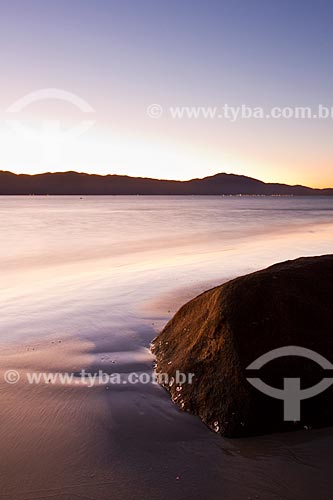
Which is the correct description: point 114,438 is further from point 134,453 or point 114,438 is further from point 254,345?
point 254,345

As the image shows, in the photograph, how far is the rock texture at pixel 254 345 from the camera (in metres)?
4.50

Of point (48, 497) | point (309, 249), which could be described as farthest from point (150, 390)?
point (309, 249)

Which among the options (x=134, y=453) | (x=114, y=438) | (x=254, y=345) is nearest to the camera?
(x=134, y=453)

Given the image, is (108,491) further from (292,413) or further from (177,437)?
(292,413)

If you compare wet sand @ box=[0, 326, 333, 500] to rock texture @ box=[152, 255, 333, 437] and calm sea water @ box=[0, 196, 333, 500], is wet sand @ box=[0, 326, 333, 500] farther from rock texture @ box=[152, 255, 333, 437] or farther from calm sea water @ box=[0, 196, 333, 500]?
rock texture @ box=[152, 255, 333, 437]

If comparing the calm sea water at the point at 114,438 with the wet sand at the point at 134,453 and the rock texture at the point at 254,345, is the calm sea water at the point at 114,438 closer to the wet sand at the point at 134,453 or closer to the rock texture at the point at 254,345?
the wet sand at the point at 134,453

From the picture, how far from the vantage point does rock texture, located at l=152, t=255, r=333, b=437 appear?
4500mm

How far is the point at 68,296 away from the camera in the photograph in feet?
36.6

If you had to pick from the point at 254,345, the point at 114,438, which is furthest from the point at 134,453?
the point at 254,345

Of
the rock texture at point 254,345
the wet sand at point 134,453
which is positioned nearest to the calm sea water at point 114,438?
the wet sand at point 134,453

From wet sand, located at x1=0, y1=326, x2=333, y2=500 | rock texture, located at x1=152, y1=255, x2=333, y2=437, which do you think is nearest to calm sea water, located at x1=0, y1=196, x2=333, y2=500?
wet sand, located at x1=0, y1=326, x2=333, y2=500

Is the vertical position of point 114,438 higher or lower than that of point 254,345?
lower

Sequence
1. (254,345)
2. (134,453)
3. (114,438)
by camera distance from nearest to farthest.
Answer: (134,453), (114,438), (254,345)

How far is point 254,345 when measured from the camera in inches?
191
